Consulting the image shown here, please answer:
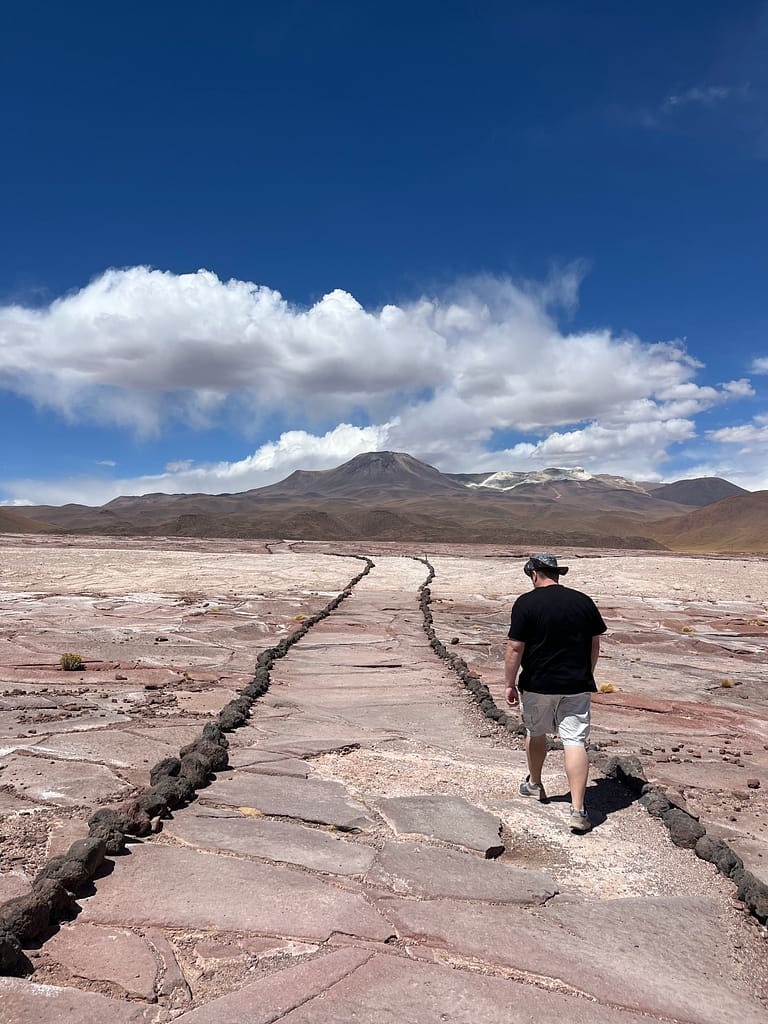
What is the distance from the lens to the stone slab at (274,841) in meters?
4.65

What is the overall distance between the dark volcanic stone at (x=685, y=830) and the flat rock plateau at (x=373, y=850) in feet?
0.10

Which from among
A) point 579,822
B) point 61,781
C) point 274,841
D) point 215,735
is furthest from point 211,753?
point 579,822

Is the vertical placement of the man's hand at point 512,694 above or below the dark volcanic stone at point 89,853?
above

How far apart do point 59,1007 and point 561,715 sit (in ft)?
12.1

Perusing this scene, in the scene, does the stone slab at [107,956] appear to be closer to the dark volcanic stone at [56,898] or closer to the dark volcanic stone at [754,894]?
the dark volcanic stone at [56,898]

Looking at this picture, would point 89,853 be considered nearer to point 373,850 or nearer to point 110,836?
point 110,836

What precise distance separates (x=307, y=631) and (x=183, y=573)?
15150mm

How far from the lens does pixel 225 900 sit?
405 centimetres

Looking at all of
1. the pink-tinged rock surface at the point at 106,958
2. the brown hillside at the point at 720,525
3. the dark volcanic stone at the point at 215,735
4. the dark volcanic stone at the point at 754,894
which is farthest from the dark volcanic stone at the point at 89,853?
the brown hillside at the point at 720,525

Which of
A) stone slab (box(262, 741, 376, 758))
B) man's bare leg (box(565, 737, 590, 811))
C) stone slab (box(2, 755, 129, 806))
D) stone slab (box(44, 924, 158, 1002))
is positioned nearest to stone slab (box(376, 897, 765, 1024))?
man's bare leg (box(565, 737, 590, 811))

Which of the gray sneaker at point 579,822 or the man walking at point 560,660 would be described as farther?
the man walking at point 560,660

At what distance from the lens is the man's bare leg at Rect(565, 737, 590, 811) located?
18.0 feet

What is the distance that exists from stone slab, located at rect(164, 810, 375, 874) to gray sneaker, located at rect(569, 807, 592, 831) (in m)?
1.48

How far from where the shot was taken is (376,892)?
4.26 m
